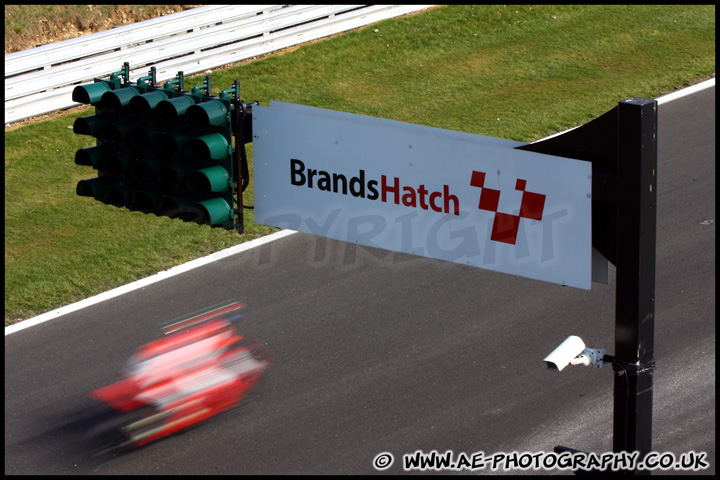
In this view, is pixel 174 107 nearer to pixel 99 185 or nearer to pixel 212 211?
→ pixel 212 211

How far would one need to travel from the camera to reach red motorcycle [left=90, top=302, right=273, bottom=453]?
29.9 feet

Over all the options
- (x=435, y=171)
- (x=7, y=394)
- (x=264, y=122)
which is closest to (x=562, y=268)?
(x=435, y=171)

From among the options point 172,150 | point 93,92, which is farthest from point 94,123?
point 172,150

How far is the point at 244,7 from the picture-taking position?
17.3 meters

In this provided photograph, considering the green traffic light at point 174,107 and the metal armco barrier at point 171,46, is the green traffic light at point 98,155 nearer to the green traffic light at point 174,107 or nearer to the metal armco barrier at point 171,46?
the green traffic light at point 174,107

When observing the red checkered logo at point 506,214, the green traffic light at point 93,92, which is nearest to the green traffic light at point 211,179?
the green traffic light at point 93,92

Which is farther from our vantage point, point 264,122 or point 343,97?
point 343,97

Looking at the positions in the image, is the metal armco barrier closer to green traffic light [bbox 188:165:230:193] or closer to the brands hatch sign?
green traffic light [bbox 188:165:230:193]

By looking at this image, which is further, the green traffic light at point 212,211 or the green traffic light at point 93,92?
the green traffic light at point 93,92

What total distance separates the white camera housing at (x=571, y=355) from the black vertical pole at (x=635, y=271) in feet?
0.83

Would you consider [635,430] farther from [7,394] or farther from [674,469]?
[7,394]

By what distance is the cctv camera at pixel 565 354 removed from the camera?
5.28 metres

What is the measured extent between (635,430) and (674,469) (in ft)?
12.4

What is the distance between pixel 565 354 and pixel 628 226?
0.80 m
